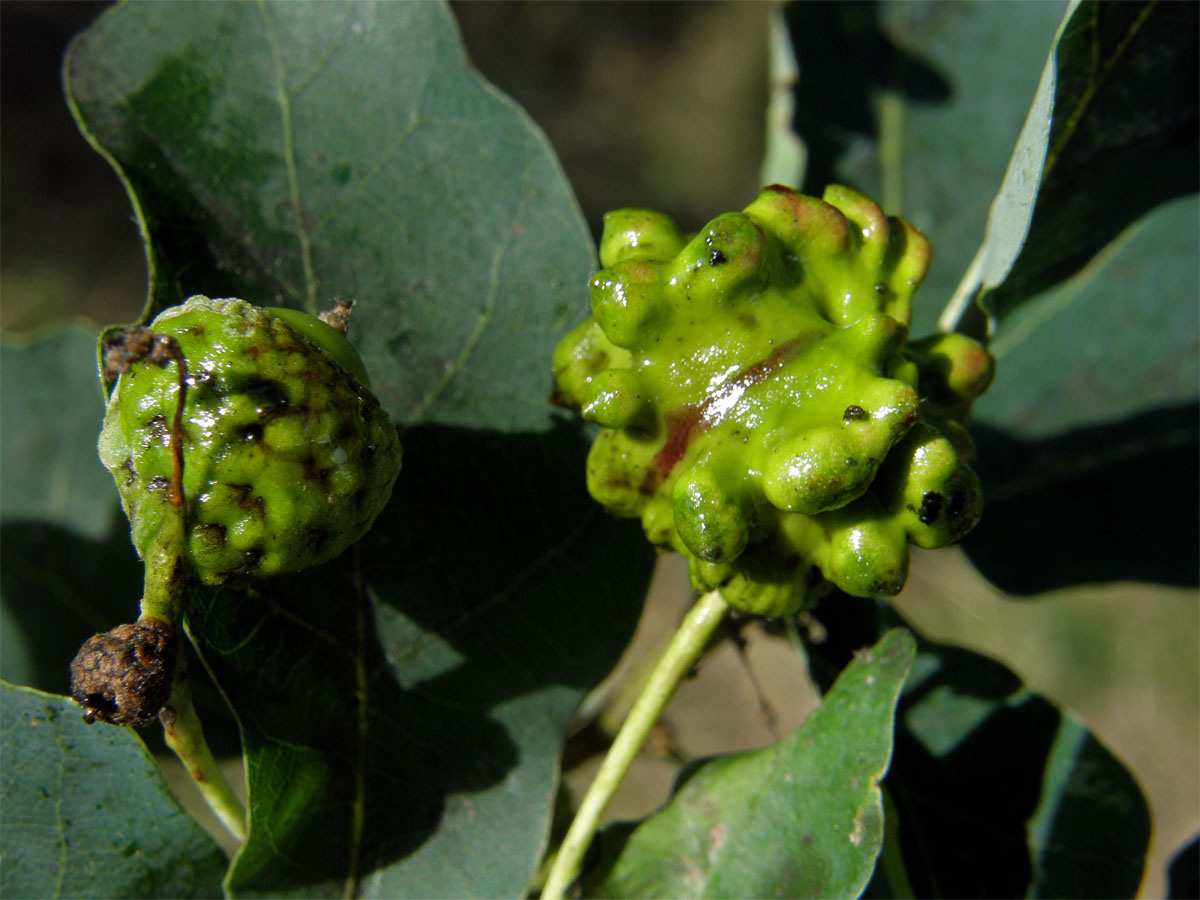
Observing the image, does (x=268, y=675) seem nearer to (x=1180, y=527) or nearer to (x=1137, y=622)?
(x=1180, y=527)

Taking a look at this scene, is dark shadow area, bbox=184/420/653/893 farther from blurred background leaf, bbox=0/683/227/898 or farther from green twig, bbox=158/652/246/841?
blurred background leaf, bbox=0/683/227/898

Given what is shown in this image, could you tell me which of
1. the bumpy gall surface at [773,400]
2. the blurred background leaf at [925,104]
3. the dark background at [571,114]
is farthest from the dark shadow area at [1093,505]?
the dark background at [571,114]

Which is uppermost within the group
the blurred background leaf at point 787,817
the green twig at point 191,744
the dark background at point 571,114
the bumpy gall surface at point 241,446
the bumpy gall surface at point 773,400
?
the bumpy gall surface at point 241,446

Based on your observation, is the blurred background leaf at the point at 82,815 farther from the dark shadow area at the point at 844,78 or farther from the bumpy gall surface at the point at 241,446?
the dark shadow area at the point at 844,78

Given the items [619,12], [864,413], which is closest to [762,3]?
[619,12]

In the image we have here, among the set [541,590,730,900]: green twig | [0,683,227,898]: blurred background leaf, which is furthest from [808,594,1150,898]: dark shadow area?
[0,683,227,898]: blurred background leaf

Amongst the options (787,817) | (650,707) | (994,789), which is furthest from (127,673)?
(994,789)
